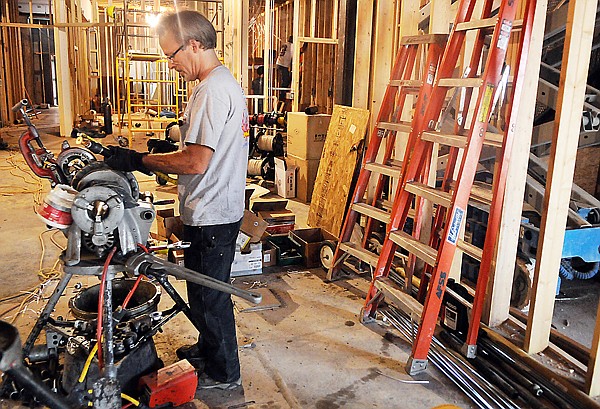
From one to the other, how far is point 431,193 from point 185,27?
1534mm

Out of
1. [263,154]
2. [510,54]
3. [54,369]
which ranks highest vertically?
[510,54]

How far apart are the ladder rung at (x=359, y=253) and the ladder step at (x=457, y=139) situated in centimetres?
95

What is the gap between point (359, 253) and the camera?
144 inches

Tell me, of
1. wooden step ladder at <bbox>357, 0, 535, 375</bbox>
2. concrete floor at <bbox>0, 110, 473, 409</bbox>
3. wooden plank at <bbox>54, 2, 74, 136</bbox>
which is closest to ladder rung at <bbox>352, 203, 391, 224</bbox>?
wooden step ladder at <bbox>357, 0, 535, 375</bbox>

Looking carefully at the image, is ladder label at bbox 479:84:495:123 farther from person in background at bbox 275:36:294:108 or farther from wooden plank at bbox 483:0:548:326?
person in background at bbox 275:36:294:108

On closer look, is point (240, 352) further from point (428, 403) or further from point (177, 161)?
point (177, 161)

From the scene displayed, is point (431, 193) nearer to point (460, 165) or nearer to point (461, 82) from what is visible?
point (460, 165)

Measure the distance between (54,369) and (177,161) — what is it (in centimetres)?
114

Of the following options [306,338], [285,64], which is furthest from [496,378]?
[285,64]

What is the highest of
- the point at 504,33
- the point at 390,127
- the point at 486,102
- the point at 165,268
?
the point at 504,33

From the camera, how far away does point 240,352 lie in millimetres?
2924

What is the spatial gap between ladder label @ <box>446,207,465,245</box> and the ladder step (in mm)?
334

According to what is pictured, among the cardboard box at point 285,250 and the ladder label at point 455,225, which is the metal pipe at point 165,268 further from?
the cardboard box at point 285,250

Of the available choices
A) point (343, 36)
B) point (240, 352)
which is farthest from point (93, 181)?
point (343, 36)
